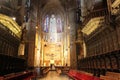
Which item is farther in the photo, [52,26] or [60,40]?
[52,26]

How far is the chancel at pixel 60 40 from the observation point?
31.4ft

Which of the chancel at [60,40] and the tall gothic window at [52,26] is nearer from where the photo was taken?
the chancel at [60,40]

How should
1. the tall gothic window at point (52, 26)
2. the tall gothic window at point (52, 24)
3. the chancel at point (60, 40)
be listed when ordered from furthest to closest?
Answer: 1. the tall gothic window at point (52, 24)
2. the tall gothic window at point (52, 26)
3. the chancel at point (60, 40)

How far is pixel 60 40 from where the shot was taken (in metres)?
39.0

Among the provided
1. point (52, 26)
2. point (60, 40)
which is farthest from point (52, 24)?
point (60, 40)

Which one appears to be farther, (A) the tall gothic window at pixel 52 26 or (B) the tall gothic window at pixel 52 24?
(B) the tall gothic window at pixel 52 24

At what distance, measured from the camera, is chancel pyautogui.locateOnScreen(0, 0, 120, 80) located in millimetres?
9566

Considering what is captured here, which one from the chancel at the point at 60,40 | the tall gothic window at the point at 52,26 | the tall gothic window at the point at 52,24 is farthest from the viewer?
the tall gothic window at the point at 52,24

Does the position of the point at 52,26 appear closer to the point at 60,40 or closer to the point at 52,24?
the point at 52,24

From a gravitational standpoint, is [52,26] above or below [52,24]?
below

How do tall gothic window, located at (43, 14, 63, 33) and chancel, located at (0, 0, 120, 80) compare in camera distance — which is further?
tall gothic window, located at (43, 14, 63, 33)

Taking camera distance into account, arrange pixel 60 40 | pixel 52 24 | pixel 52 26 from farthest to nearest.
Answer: pixel 52 24 → pixel 52 26 → pixel 60 40

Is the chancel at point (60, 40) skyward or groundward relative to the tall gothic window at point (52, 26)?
groundward

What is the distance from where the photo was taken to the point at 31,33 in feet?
95.8
